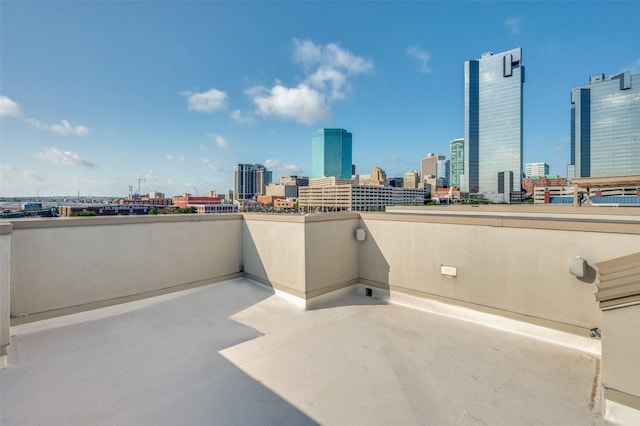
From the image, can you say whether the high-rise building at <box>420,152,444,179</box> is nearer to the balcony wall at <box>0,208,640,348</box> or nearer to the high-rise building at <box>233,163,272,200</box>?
the high-rise building at <box>233,163,272,200</box>

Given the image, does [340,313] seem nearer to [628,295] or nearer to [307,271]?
[307,271]

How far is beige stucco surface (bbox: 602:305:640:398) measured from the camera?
220 cm

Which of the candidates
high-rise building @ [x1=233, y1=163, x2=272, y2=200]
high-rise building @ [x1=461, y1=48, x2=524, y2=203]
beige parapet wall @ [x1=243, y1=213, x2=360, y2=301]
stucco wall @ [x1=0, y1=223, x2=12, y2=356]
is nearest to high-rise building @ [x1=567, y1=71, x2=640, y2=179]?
high-rise building @ [x1=461, y1=48, x2=524, y2=203]

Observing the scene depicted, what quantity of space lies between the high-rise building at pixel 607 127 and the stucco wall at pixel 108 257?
3348 inches

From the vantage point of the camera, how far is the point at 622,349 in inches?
88.7

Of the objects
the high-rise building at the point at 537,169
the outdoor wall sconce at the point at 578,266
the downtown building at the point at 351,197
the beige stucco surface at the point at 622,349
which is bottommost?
the beige stucco surface at the point at 622,349

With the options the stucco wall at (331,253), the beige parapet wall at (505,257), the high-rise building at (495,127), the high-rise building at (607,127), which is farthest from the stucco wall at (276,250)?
the high-rise building at (495,127)

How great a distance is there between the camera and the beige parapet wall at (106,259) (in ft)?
13.3

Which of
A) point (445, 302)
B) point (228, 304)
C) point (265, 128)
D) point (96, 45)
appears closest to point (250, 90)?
point (96, 45)

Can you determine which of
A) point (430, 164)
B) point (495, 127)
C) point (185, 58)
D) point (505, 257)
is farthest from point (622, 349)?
point (430, 164)

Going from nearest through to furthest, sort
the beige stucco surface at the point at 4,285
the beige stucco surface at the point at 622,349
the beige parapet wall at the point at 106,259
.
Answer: the beige stucco surface at the point at 622,349 < the beige stucco surface at the point at 4,285 < the beige parapet wall at the point at 106,259

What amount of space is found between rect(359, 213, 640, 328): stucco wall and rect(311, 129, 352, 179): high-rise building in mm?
143242

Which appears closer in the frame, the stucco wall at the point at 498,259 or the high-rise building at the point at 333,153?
the stucco wall at the point at 498,259

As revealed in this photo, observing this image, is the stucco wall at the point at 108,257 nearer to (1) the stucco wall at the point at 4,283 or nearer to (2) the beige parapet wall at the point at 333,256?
(2) the beige parapet wall at the point at 333,256
